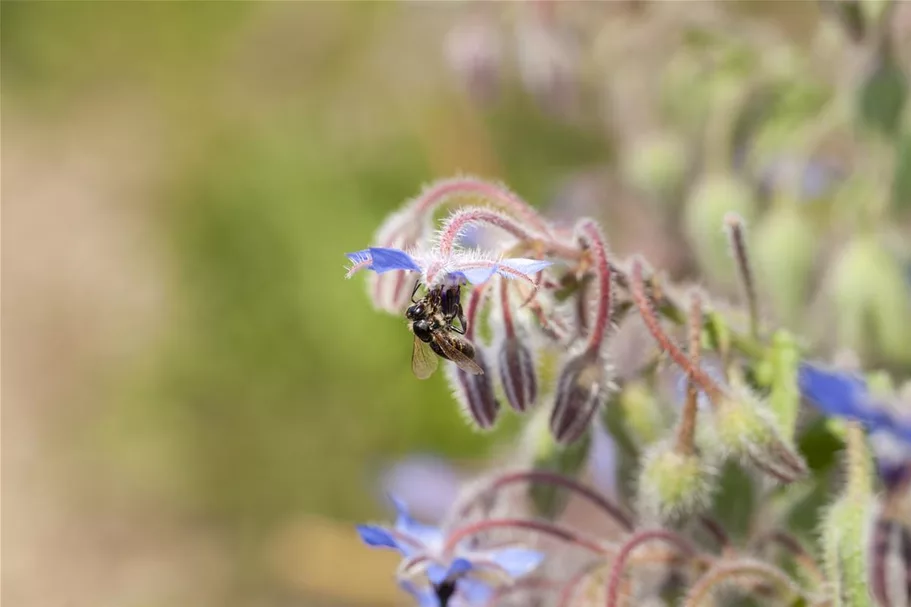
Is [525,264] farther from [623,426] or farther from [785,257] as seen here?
[785,257]

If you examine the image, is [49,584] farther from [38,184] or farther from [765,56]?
[765,56]

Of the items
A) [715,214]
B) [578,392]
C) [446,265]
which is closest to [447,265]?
[446,265]

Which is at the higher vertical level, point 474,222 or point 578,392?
point 474,222

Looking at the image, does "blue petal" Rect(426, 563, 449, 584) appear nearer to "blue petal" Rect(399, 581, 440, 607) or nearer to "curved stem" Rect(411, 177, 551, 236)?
"blue petal" Rect(399, 581, 440, 607)

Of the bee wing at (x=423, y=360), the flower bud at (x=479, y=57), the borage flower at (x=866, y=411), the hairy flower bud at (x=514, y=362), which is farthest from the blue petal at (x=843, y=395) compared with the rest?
the flower bud at (x=479, y=57)

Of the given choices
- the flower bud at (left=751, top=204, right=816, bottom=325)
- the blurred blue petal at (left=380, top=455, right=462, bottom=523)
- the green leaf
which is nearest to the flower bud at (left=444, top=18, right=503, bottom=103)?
the flower bud at (left=751, top=204, right=816, bottom=325)

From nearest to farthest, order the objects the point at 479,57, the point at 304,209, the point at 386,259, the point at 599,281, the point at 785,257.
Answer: the point at 386,259, the point at 599,281, the point at 785,257, the point at 479,57, the point at 304,209

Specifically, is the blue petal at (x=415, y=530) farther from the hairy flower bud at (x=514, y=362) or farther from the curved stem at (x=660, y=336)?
the curved stem at (x=660, y=336)
